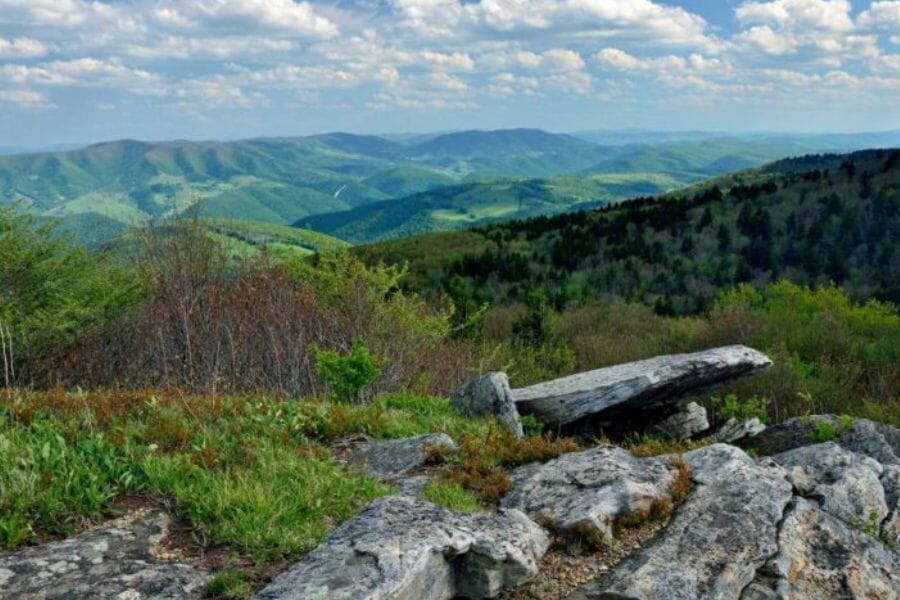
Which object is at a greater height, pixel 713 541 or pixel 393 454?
pixel 393 454

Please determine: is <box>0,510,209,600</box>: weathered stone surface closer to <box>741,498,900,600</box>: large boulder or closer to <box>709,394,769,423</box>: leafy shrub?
<box>741,498,900,600</box>: large boulder

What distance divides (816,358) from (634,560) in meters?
25.9

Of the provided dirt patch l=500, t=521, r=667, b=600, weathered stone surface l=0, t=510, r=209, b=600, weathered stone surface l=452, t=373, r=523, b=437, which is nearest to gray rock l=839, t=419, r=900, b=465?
weathered stone surface l=452, t=373, r=523, b=437

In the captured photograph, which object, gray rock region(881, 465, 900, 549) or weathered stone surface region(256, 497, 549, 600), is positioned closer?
weathered stone surface region(256, 497, 549, 600)

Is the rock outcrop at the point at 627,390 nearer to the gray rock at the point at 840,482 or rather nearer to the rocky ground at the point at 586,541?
the gray rock at the point at 840,482

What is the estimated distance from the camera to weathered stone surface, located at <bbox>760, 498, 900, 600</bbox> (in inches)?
260

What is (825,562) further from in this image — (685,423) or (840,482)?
(685,423)

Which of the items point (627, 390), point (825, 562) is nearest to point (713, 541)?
point (825, 562)

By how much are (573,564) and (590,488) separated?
1137 mm

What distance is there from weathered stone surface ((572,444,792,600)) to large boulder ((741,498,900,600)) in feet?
0.44

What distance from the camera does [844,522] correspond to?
306 inches

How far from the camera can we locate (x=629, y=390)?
47.8ft

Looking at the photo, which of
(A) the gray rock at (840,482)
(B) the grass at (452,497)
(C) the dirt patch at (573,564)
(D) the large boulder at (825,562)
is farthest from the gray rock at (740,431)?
(B) the grass at (452,497)

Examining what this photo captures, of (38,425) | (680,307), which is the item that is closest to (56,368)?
(38,425)
